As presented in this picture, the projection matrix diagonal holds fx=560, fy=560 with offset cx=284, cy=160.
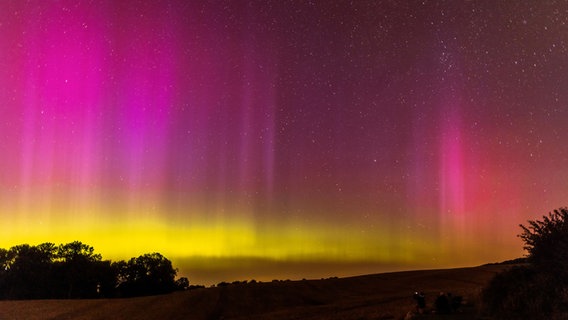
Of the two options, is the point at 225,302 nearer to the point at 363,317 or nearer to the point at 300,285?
the point at 300,285

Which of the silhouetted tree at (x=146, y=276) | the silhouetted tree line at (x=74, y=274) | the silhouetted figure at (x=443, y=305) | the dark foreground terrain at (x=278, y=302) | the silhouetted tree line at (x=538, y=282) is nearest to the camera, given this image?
the silhouetted tree line at (x=538, y=282)

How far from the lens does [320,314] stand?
1521 inches

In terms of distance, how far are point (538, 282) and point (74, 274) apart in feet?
289

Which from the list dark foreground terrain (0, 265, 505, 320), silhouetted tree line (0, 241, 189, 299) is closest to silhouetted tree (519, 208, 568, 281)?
dark foreground terrain (0, 265, 505, 320)

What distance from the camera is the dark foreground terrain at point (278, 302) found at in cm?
4275

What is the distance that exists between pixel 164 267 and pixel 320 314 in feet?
232

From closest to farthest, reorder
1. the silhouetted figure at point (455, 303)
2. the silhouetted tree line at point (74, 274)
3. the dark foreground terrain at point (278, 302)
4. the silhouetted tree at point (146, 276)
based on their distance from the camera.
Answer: the silhouetted figure at point (455, 303), the dark foreground terrain at point (278, 302), the silhouetted tree line at point (74, 274), the silhouetted tree at point (146, 276)

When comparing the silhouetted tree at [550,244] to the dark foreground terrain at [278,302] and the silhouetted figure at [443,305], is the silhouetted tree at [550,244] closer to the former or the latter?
the silhouetted figure at [443,305]

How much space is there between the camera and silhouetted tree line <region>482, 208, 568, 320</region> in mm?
18594

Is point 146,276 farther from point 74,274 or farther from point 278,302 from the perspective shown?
point 278,302

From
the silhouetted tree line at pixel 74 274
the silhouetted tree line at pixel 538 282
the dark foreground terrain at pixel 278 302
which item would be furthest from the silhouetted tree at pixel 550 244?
the silhouetted tree line at pixel 74 274

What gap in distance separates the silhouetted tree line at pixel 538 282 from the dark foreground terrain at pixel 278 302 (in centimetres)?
1126

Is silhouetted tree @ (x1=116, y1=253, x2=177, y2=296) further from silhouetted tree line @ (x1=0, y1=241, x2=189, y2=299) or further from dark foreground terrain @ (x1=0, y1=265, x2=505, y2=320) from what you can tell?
dark foreground terrain @ (x1=0, y1=265, x2=505, y2=320)

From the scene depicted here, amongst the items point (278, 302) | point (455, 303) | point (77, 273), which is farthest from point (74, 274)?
point (455, 303)
